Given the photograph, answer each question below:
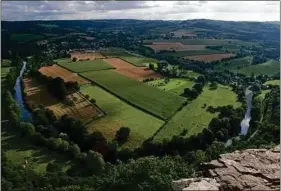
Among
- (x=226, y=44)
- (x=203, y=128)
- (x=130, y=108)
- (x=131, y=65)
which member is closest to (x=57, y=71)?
(x=131, y=65)

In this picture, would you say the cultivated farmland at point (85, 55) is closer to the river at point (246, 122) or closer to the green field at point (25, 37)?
the green field at point (25, 37)

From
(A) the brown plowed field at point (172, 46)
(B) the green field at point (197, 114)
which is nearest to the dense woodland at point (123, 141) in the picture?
(B) the green field at point (197, 114)

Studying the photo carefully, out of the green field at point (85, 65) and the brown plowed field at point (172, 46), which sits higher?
the green field at point (85, 65)

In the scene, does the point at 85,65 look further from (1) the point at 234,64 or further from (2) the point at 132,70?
(1) the point at 234,64

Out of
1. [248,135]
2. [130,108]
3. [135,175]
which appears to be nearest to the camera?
[135,175]

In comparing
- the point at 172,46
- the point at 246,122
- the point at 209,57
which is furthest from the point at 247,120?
the point at 172,46

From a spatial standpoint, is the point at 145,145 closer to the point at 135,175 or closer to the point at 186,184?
the point at 135,175
